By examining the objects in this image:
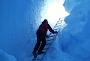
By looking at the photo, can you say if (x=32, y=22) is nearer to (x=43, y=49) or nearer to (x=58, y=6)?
(x=43, y=49)

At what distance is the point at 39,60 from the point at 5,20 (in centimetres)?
161

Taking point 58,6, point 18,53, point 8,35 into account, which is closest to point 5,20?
point 8,35

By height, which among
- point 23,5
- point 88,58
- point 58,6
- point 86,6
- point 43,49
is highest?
point 58,6

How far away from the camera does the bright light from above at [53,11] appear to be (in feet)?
42.7

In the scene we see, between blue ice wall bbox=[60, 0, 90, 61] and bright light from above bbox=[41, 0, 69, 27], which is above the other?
bright light from above bbox=[41, 0, 69, 27]

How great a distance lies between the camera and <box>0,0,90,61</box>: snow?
7.82 metres

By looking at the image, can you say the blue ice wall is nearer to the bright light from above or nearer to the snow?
the snow

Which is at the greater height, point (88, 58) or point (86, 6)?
point (86, 6)

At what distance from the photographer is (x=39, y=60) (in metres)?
7.96

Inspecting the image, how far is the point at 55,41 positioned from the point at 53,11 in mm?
5551

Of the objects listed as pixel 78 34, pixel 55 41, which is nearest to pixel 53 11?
pixel 55 41

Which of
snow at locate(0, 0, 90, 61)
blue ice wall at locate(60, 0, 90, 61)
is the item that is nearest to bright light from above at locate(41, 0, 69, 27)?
snow at locate(0, 0, 90, 61)

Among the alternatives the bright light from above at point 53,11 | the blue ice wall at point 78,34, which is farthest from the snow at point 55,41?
the bright light from above at point 53,11

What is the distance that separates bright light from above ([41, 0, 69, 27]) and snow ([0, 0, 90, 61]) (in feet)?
10.1
